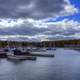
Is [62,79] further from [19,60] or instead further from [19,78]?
[19,60]

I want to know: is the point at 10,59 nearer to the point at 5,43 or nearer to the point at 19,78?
the point at 19,78

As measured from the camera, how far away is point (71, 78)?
1433 inches

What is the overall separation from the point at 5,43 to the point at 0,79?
421 feet

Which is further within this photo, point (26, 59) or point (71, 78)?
point (26, 59)

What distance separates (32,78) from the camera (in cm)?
3638

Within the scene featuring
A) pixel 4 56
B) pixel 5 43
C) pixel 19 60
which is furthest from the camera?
pixel 5 43

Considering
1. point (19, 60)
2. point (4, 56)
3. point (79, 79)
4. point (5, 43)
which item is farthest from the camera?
point (5, 43)

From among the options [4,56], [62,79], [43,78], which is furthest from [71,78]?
[4,56]

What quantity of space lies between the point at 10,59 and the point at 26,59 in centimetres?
450

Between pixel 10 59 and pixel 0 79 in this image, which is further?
pixel 10 59

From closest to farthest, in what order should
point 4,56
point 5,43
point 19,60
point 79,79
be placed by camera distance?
point 79,79
point 19,60
point 4,56
point 5,43

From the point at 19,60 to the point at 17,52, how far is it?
40.5 feet

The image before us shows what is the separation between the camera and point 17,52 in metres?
82.1

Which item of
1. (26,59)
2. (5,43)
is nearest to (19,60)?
(26,59)
